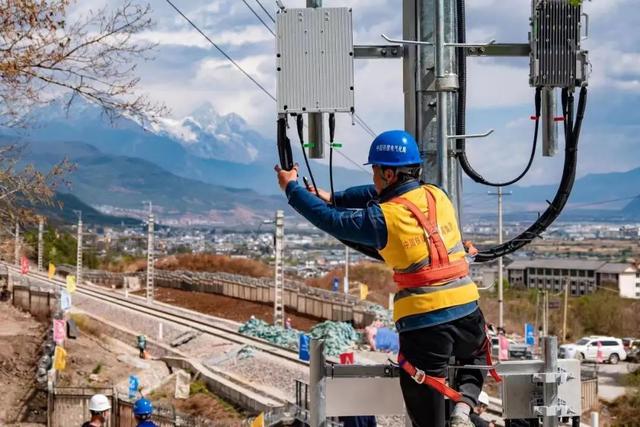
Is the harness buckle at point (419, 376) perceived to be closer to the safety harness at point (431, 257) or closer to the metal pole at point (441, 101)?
the safety harness at point (431, 257)

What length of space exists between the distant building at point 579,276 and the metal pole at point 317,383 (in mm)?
108393

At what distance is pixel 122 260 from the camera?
10081 centimetres

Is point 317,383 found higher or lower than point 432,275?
lower

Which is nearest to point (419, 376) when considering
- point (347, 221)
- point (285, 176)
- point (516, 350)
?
point (347, 221)

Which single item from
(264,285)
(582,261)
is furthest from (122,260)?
(582,261)

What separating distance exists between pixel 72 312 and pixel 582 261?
101 meters

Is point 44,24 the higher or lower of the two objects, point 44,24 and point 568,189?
the higher

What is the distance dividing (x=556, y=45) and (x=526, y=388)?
2.16 m

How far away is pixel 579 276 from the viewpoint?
124m

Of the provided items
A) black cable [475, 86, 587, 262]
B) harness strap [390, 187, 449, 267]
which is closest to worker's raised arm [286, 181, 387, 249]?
A: harness strap [390, 187, 449, 267]

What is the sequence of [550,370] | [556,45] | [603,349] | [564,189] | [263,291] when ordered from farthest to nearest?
[263,291] < [603,349] < [564,189] < [556,45] < [550,370]

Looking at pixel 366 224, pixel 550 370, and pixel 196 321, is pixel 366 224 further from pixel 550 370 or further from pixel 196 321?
pixel 196 321

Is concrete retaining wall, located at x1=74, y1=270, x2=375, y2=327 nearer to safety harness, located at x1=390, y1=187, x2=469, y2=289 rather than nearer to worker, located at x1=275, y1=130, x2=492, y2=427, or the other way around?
worker, located at x1=275, y1=130, x2=492, y2=427

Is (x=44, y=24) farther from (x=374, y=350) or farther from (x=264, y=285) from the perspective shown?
(x=264, y=285)
